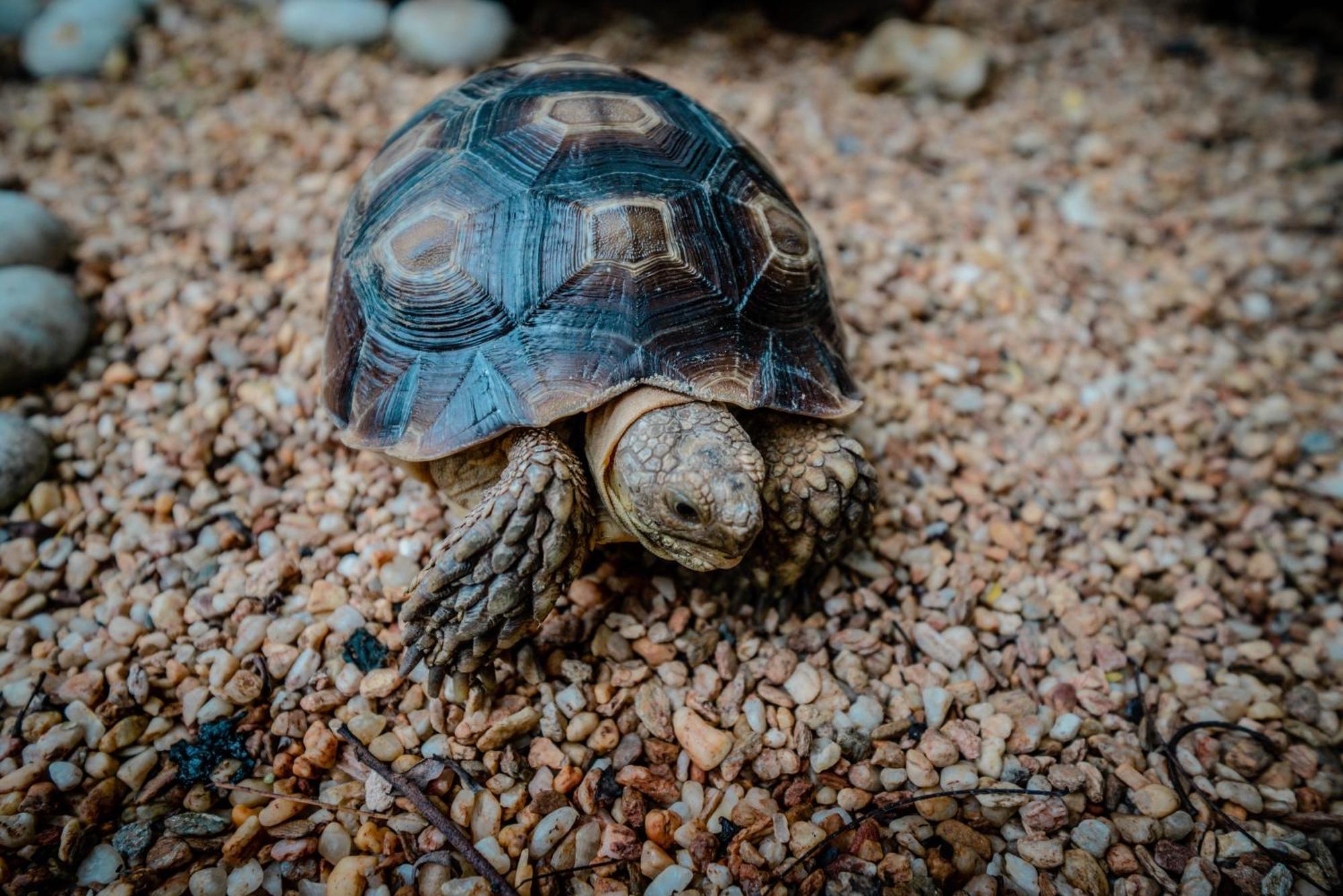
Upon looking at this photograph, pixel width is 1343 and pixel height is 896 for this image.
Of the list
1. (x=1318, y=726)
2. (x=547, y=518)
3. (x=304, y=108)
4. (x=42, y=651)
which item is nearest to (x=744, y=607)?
(x=547, y=518)

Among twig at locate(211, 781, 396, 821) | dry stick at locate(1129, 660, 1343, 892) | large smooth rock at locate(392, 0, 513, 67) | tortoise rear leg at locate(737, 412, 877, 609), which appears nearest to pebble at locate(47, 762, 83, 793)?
twig at locate(211, 781, 396, 821)

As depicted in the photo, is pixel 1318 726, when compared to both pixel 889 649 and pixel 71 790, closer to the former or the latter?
pixel 889 649

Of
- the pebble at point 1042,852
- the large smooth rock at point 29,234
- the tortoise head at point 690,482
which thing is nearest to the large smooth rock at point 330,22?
the large smooth rock at point 29,234

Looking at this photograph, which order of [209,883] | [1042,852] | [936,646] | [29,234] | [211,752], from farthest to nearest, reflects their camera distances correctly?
[29,234] < [936,646] < [211,752] < [1042,852] < [209,883]

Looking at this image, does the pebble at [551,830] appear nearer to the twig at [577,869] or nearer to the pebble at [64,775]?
the twig at [577,869]

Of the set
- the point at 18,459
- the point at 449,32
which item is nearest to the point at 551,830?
the point at 18,459

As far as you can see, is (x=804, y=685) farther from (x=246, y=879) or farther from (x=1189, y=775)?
(x=246, y=879)
